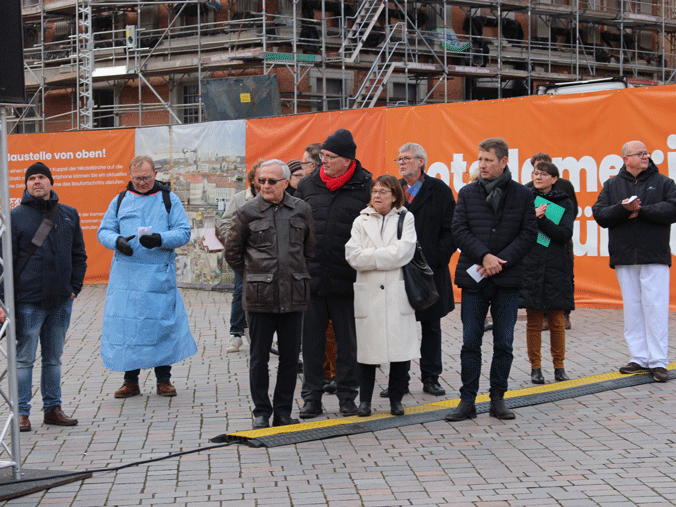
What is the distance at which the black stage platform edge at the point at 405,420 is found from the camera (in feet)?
19.2

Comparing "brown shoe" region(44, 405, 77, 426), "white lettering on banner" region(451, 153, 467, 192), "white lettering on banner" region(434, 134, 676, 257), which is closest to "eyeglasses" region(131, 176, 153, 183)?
"brown shoe" region(44, 405, 77, 426)

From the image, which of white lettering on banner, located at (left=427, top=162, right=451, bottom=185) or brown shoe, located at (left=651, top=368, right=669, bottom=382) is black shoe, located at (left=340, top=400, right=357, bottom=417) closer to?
brown shoe, located at (left=651, top=368, right=669, bottom=382)

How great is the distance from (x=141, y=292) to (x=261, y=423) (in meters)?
1.79

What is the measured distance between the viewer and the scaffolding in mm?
30297

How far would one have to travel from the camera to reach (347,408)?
6.66 metres

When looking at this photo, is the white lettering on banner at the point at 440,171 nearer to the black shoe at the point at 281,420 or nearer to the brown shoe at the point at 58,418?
the black shoe at the point at 281,420

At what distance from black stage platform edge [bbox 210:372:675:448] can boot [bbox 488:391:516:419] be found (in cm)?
20

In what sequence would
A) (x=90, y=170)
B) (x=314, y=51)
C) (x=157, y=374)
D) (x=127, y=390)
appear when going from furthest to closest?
(x=314, y=51) → (x=90, y=170) → (x=157, y=374) → (x=127, y=390)

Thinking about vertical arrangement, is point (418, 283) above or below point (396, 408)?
above

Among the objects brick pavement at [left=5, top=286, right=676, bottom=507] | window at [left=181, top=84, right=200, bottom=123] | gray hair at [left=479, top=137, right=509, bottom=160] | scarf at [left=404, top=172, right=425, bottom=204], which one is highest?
window at [left=181, top=84, right=200, bottom=123]

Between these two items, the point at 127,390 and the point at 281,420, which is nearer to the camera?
the point at 281,420

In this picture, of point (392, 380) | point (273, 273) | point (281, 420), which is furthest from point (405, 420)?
point (273, 273)

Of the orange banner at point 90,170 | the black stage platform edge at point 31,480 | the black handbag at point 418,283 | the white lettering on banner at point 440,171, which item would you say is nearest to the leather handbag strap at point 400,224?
the black handbag at point 418,283

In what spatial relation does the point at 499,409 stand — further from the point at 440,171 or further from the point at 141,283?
the point at 440,171
